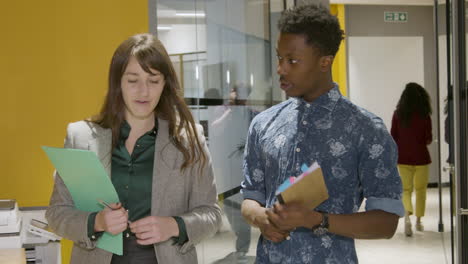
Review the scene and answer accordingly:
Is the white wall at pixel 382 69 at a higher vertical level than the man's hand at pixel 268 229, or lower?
higher

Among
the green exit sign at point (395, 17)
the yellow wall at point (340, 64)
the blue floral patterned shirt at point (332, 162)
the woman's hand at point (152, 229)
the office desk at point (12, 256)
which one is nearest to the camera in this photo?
the blue floral patterned shirt at point (332, 162)

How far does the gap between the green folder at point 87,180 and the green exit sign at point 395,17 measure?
1218 cm

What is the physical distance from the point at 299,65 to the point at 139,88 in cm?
54

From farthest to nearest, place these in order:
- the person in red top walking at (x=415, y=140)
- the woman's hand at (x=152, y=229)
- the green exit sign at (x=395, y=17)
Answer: the green exit sign at (x=395, y=17), the person in red top walking at (x=415, y=140), the woman's hand at (x=152, y=229)

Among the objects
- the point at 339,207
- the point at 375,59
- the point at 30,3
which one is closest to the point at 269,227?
the point at 339,207

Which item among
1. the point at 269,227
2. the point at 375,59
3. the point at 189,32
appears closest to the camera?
the point at 269,227

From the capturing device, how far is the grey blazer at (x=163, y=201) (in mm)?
2170

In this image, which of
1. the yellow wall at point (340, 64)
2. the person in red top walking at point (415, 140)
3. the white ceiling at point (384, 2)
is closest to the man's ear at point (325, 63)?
the person in red top walking at point (415, 140)

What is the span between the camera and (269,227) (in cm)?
195

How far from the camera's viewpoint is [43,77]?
11.8 feet

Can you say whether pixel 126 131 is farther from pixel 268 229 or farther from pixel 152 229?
pixel 268 229

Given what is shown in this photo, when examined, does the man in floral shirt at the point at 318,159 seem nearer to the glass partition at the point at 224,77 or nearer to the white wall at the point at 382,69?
the glass partition at the point at 224,77

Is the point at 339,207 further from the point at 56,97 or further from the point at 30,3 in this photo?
the point at 30,3

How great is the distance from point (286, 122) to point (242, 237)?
267 cm
